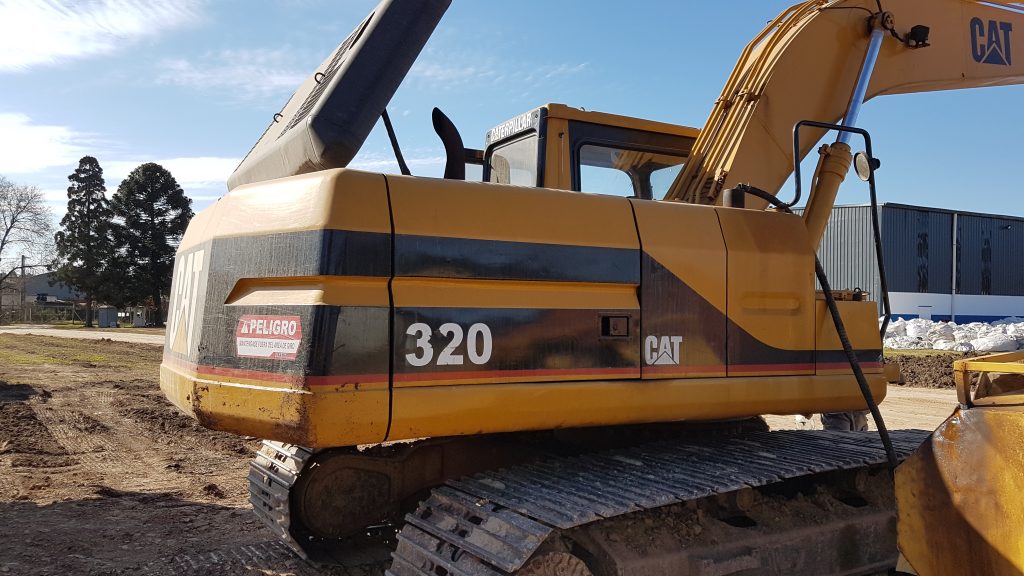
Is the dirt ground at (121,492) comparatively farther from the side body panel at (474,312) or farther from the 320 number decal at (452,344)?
the 320 number decal at (452,344)

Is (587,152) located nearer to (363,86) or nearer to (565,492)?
(363,86)

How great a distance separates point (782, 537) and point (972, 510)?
2.49 ft

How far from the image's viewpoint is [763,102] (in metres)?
4.53

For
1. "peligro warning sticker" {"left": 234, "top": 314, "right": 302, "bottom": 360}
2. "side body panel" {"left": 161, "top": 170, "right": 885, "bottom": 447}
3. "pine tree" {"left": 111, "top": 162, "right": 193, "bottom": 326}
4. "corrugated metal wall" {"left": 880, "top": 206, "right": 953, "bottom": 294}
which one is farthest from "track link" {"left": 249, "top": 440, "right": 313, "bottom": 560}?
"pine tree" {"left": 111, "top": 162, "right": 193, "bottom": 326}

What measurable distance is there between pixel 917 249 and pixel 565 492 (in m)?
34.6

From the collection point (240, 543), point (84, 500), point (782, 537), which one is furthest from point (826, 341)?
point (84, 500)

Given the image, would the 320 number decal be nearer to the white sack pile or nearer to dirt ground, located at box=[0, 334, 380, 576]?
dirt ground, located at box=[0, 334, 380, 576]

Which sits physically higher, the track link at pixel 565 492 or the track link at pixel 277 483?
the track link at pixel 565 492

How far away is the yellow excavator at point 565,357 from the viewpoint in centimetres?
297

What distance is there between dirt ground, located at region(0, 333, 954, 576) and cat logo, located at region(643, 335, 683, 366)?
2016 millimetres

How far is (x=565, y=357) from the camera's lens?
10.7ft

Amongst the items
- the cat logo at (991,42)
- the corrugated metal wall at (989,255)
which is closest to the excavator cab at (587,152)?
the cat logo at (991,42)

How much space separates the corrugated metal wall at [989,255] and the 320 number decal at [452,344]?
121ft

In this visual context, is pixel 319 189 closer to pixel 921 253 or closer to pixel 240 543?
pixel 240 543
